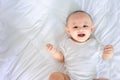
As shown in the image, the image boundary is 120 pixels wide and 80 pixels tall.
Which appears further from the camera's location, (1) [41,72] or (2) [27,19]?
(2) [27,19]

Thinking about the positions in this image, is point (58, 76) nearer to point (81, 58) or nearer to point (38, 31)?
point (81, 58)

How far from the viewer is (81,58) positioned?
4.69 feet

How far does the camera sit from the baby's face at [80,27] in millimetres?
1461

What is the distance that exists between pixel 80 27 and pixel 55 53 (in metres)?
0.19

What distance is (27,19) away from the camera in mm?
1575

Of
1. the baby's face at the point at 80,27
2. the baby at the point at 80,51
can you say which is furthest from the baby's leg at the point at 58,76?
the baby's face at the point at 80,27

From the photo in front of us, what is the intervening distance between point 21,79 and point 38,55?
0.52 ft

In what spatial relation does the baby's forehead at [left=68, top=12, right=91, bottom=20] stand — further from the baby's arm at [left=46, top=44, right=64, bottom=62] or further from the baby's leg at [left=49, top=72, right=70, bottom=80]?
the baby's leg at [left=49, top=72, right=70, bottom=80]

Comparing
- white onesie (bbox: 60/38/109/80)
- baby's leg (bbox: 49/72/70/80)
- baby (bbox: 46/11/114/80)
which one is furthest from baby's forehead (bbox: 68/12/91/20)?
baby's leg (bbox: 49/72/70/80)

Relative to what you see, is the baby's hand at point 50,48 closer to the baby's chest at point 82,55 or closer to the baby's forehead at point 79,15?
the baby's chest at point 82,55

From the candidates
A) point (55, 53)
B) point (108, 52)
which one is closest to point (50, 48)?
point (55, 53)

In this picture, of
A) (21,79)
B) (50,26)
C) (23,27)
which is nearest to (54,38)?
(50,26)

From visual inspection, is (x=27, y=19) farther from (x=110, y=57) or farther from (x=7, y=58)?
(x=110, y=57)

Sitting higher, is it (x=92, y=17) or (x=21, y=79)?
(x=92, y=17)
